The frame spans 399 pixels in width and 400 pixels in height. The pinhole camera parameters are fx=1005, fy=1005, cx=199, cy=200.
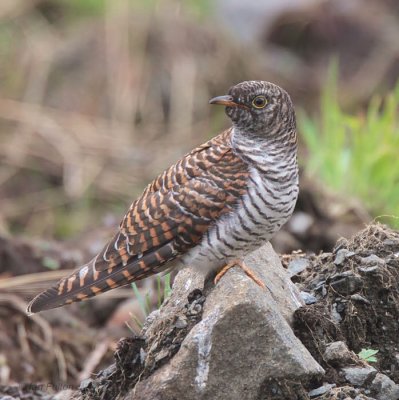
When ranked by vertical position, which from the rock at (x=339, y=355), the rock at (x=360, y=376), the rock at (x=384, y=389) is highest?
the rock at (x=339, y=355)

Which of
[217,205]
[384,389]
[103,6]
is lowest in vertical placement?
[384,389]

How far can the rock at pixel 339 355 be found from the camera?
397 centimetres

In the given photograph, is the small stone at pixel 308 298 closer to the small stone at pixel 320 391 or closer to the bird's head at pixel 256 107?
the small stone at pixel 320 391

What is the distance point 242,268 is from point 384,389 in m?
0.75

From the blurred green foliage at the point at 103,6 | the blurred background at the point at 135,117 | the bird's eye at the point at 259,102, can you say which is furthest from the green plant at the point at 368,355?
the blurred green foliage at the point at 103,6

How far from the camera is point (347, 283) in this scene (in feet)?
14.3

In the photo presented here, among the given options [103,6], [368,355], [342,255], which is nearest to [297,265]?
[342,255]

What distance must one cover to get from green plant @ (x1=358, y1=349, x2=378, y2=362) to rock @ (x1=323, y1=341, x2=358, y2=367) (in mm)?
93

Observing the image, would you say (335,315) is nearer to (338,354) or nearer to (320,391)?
(338,354)

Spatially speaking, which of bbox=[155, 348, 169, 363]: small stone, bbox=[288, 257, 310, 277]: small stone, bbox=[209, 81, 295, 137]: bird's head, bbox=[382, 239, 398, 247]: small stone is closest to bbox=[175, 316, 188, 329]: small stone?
bbox=[155, 348, 169, 363]: small stone

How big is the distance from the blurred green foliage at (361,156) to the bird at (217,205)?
7.85 feet

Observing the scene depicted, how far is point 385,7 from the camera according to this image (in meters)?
12.6

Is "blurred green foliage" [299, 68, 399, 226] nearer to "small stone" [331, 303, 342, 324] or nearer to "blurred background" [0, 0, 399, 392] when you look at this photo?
"blurred background" [0, 0, 399, 392]

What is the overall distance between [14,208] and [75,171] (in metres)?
0.72
